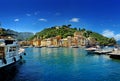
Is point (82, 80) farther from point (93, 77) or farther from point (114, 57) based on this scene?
point (114, 57)

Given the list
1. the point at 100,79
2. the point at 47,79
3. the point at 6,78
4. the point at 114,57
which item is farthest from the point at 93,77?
the point at 114,57

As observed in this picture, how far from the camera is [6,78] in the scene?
33281 millimetres

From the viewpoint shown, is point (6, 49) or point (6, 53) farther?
point (6, 49)

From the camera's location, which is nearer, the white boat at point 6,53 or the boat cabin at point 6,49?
the white boat at point 6,53

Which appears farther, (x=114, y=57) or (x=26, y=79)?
(x=114, y=57)

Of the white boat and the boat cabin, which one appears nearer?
the white boat

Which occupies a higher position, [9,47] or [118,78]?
[9,47]

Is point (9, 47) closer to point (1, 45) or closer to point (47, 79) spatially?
point (1, 45)

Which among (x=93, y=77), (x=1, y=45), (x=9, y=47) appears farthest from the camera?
(x=9, y=47)

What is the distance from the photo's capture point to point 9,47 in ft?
133

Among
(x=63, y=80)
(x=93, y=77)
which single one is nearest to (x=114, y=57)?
(x=93, y=77)

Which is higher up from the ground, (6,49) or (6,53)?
(6,49)

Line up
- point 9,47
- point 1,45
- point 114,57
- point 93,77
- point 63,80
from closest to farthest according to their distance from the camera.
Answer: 1. point 63,80
2. point 93,77
3. point 1,45
4. point 9,47
5. point 114,57

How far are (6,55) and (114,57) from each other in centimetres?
3493
